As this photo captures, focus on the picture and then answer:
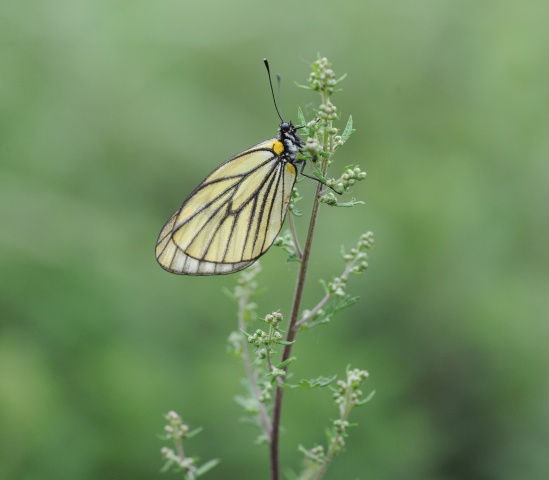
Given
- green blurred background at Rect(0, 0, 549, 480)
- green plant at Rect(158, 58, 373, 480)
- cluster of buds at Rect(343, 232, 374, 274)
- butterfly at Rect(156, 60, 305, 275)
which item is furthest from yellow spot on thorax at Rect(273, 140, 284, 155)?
green blurred background at Rect(0, 0, 549, 480)

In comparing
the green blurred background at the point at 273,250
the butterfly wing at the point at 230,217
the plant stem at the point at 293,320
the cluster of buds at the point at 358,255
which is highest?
the green blurred background at the point at 273,250

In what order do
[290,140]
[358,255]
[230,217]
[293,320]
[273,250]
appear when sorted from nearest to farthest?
1. [293,320]
2. [358,255]
3. [290,140]
4. [230,217]
5. [273,250]

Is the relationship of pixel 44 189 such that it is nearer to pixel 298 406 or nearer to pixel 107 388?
pixel 107 388

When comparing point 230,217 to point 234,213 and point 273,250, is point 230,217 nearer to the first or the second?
point 234,213

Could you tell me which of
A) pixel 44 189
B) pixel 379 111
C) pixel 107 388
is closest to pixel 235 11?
pixel 379 111

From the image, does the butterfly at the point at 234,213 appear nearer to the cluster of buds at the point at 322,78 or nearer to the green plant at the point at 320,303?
the green plant at the point at 320,303

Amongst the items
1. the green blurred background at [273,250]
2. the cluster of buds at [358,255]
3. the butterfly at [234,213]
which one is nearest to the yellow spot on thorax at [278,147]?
the butterfly at [234,213]

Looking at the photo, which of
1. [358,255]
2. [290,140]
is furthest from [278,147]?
[358,255]
